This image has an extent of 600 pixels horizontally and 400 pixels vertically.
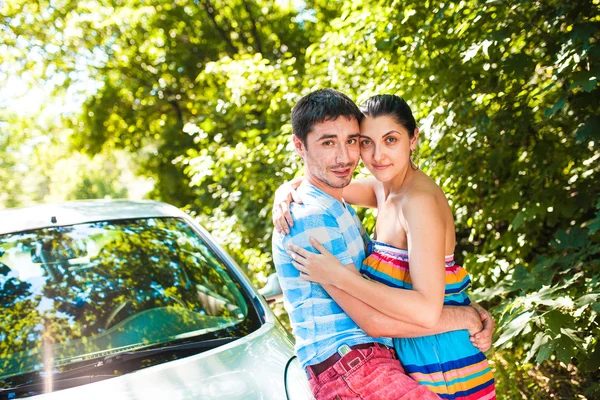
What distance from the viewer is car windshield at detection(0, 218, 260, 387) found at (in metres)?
2.58

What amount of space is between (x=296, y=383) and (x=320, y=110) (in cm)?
103

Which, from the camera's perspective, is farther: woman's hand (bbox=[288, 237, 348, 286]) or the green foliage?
the green foliage

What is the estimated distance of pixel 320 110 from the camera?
6.79 ft

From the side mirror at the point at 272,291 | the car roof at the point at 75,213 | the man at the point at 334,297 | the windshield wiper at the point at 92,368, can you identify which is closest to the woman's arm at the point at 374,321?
the man at the point at 334,297

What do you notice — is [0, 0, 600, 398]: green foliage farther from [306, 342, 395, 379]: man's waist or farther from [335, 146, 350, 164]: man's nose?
[335, 146, 350, 164]: man's nose

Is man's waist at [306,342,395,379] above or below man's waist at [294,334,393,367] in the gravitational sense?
below

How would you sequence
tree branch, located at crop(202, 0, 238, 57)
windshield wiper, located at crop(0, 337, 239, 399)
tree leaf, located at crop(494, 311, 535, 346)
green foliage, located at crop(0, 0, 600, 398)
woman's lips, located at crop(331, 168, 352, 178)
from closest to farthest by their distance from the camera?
1. woman's lips, located at crop(331, 168, 352, 178)
2. windshield wiper, located at crop(0, 337, 239, 399)
3. tree leaf, located at crop(494, 311, 535, 346)
4. green foliage, located at crop(0, 0, 600, 398)
5. tree branch, located at crop(202, 0, 238, 57)

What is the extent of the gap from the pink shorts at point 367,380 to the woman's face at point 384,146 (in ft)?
2.18

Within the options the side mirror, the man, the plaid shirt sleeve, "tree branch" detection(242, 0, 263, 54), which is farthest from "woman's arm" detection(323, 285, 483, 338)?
"tree branch" detection(242, 0, 263, 54)

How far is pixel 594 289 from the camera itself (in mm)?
2730

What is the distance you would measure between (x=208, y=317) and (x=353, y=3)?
3144 millimetres

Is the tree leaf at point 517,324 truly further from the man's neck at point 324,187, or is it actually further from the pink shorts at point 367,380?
the man's neck at point 324,187

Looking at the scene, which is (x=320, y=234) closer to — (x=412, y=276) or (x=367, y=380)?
(x=412, y=276)

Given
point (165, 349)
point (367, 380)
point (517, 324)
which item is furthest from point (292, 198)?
point (517, 324)
